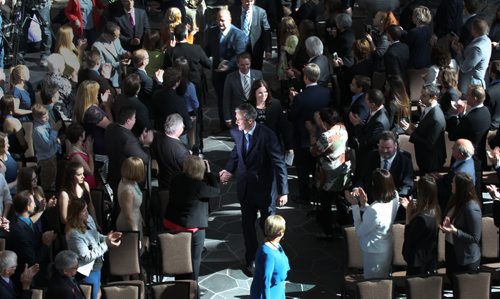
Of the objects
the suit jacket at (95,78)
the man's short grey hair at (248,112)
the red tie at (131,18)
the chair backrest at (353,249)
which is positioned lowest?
the chair backrest at (353,249)

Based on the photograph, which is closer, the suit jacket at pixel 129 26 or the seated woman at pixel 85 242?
the seated woman at pixel 85 242

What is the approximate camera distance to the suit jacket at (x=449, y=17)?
14641 millimetres

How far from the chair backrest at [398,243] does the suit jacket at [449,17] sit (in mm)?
6069

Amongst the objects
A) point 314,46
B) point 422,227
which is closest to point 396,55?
point 314,46

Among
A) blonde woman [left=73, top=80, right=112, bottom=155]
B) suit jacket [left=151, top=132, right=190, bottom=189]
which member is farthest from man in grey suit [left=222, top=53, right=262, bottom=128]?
suit jacket [left=151, top=132, right=190, bottom=189]

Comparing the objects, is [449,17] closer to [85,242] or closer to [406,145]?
[406,145]

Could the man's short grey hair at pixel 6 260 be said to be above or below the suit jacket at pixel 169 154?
below

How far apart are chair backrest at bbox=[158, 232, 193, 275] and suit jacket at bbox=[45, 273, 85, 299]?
1.41 m

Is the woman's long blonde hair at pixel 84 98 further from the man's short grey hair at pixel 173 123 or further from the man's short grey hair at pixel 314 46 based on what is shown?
the man's short grey hair at pixel 314 46

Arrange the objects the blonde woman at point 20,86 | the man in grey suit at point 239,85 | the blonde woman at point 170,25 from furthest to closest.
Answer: the blonde woman at point 170,25 → the man in grey suit at point 239,85 → the blonde woman at point 20,86

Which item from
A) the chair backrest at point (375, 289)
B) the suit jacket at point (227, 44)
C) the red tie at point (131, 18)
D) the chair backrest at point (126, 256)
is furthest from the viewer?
the red tie at point (131, 18)

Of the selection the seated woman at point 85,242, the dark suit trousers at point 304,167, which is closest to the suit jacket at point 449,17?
the dark suit trousers at point 304,167

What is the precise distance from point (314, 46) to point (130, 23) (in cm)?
365

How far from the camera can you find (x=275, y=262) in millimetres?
8477
